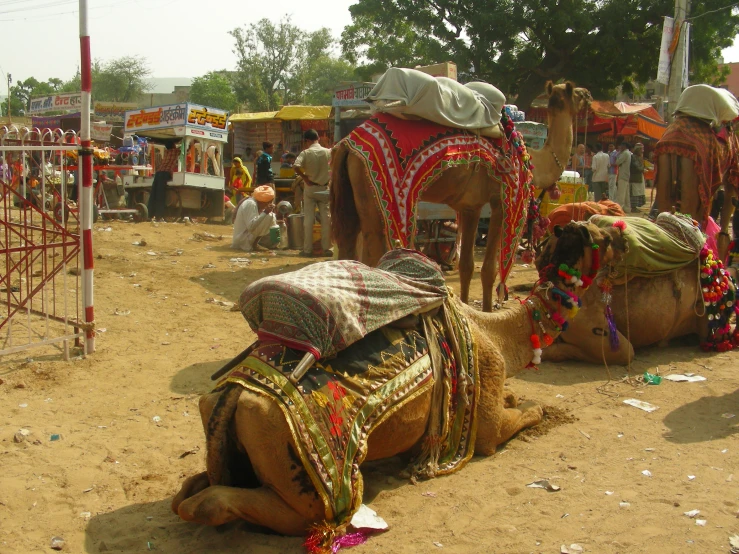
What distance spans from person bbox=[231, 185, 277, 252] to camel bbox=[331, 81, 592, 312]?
521 cm

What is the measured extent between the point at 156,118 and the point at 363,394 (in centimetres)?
1719

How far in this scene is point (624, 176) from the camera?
20.5 metres

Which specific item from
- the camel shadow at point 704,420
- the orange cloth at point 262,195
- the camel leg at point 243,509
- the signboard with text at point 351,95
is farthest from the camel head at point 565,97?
the camel leg at point 243,509

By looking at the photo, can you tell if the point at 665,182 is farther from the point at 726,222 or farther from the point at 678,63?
the point at 678,63

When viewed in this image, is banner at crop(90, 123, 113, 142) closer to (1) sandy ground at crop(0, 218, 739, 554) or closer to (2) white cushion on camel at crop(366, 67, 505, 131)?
(1) sandy ground at crop(0, 218, 739, 554)

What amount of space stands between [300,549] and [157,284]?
6500mm

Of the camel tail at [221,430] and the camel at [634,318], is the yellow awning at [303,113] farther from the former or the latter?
the camel tail at [221,430]

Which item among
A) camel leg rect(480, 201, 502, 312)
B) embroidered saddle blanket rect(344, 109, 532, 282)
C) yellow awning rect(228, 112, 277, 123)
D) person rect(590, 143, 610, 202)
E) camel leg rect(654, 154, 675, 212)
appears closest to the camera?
embroidered saddle blanket rect(344, 109, 532, 282)

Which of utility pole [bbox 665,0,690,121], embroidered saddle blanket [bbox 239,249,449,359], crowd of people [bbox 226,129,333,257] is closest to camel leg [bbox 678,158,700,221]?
crowd of people [bbox 226,129,333,257]

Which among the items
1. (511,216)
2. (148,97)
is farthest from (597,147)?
(148,97)

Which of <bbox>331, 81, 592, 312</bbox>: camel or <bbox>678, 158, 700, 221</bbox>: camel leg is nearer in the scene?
<bbox>331, 81, 592, 312</bbox>: camel

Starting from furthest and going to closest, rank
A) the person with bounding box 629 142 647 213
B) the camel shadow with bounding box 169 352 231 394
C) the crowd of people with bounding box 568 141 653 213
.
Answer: the person with bounding box 629 142 647 213 < the crowd of people with bounding box 568 141 653 213 < the camel shadow with bounding box 169 352 231 394

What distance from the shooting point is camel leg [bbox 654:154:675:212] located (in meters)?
9.28

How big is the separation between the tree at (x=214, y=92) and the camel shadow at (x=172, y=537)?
58.9 meters
